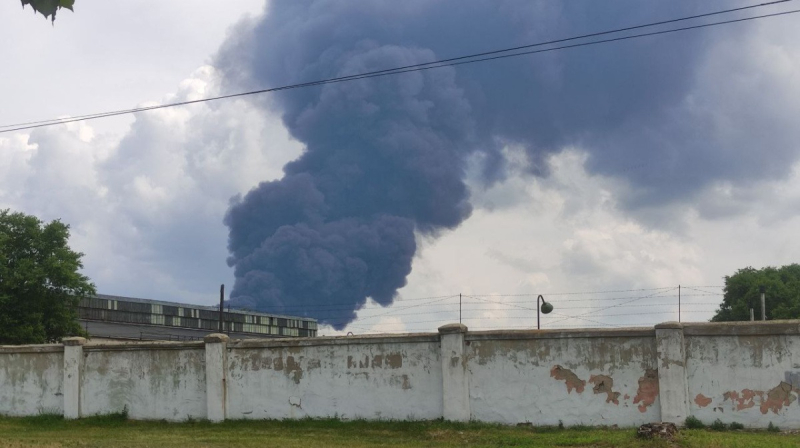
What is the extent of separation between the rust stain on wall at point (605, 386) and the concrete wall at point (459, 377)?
30 millimetres

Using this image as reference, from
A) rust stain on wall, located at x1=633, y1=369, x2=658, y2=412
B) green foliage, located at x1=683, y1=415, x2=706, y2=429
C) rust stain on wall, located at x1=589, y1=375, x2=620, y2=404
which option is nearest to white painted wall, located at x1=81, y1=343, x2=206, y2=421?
rust stain on wall, located at x1=589, y1=375, x2=620, y2=404

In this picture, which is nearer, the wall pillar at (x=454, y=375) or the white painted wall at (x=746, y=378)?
the white painted wall at (x=746, y=378)

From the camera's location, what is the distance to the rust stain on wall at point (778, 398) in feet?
56.4

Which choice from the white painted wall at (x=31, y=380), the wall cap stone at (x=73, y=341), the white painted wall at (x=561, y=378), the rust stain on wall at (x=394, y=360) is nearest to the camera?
the white painted wall at (x=561, y=378)

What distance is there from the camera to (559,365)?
744 inches

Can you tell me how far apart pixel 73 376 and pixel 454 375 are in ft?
37.1

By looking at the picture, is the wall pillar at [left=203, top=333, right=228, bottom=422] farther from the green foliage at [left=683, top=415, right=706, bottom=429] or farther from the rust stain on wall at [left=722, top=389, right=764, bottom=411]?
the rust stain on wall at [left=722, top=389, right=764, bottom=411]

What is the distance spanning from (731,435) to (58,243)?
125 feet

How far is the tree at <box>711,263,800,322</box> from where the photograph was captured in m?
71.9

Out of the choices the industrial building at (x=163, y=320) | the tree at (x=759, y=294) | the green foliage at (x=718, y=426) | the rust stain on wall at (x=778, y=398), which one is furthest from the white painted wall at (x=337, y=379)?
the tree at (x=759, y=294)

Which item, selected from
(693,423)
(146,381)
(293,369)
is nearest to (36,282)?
(146,381)

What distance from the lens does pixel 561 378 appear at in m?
18.8

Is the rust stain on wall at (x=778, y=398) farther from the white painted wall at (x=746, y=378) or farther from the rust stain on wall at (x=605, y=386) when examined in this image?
the rust stain on wall at (x=605, y=386)

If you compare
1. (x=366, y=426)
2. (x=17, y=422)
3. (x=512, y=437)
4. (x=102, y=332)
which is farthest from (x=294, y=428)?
(x=102, y=332)
